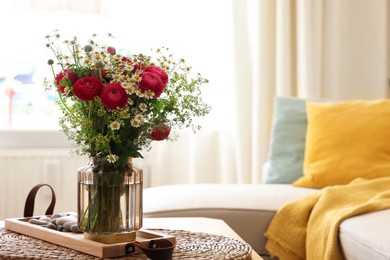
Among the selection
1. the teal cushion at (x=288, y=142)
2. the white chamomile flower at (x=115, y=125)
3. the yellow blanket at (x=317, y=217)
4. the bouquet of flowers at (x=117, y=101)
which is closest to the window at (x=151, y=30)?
the teal cushion at (x=288, y=142)

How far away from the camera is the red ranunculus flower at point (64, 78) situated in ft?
5.30

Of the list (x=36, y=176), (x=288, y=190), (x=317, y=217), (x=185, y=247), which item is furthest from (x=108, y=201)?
(x=36, y=176)

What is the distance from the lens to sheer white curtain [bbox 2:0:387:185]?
3826 millimetres

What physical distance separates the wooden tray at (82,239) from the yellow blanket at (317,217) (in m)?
0.77

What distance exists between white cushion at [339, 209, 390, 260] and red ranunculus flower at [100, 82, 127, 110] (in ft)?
2.85

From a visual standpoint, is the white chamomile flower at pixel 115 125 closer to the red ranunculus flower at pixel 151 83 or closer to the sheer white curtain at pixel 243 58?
the red ranunculus flower at pixel 151 83

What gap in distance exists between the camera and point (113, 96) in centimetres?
154

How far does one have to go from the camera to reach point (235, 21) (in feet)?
12.6

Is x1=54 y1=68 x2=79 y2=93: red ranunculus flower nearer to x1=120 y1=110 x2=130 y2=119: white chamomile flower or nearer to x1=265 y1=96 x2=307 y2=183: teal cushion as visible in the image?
x1=120 y1=110 x2=130 y2=119: white chamomile flower

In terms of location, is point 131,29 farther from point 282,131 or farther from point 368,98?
point 368,98

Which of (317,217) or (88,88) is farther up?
(88,88)

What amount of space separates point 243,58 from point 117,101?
2385 mm

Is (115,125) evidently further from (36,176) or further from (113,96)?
(36,176)

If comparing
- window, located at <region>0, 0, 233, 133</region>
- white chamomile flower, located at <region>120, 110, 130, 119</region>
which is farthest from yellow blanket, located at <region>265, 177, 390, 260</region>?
window, located at <region>0, 0, 233, 133</region>
